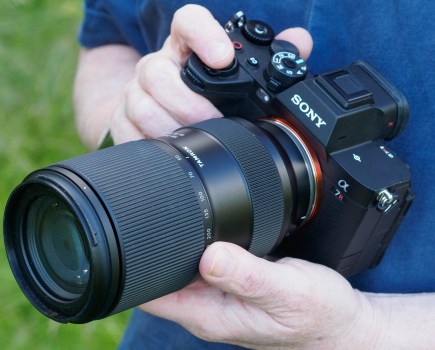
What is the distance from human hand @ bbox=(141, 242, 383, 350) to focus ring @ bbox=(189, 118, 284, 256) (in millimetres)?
47

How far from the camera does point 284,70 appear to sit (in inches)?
50.3

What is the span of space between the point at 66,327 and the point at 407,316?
4.20ft

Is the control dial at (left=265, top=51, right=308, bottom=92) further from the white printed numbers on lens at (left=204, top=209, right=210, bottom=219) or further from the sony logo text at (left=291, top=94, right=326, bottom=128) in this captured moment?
the white printed numbers on lens at (left=204, top=209, right=210, bottom=219)

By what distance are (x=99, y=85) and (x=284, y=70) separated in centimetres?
61

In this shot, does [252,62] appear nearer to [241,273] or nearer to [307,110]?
[307,110]

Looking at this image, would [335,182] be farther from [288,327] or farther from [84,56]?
[84,56]

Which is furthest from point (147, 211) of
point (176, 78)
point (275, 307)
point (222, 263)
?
point (176, 78)

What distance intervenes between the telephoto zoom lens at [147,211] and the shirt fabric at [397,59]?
0.16 m

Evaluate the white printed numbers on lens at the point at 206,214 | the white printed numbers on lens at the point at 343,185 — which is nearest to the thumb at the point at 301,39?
the white printed numbers on lens at the point at 343,185

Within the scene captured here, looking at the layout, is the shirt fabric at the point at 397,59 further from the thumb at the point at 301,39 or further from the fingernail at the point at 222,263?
the fingernail at the point at 222,263

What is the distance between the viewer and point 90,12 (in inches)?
69.7

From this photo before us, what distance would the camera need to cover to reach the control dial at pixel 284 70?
1.27m

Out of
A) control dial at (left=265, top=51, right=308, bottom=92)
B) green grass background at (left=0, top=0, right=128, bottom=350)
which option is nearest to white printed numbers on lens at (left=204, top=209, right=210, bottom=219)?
control dial at (left=265, top=51, right=308, bottom=92)

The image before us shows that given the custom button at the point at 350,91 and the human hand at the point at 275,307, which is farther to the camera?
the custom button at the point at 350,91
